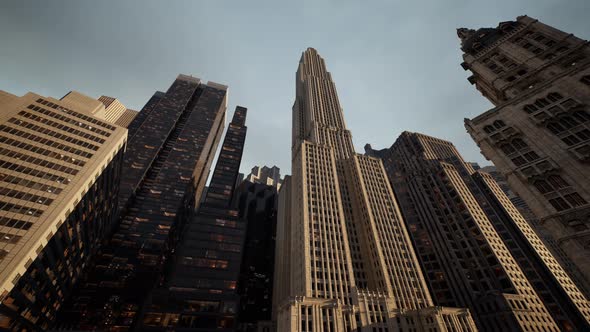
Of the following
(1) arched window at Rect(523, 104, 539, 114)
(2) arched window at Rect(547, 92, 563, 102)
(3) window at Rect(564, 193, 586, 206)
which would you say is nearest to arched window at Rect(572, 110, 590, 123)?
(2) arched window at Rect(547, 92, 563, 102)

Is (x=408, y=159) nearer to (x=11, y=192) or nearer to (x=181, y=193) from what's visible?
(x=181, y=193)

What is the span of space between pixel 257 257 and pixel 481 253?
10029 centimetres

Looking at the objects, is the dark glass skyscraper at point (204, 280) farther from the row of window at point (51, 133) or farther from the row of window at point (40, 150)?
the row of window at point (51, 133)

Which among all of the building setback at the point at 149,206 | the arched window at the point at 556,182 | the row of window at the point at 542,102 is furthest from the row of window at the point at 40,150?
the row of window at the point at 542,102

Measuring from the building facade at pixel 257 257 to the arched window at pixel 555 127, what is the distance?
87390 millimetres

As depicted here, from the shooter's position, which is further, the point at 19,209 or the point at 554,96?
the point at 19,209

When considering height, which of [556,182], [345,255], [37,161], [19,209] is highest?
[37,161]

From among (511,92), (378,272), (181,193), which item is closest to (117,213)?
(181,193)

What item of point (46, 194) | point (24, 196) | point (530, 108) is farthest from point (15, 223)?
point (530, 108)

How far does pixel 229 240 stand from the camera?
8550 cm

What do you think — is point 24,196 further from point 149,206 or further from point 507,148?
point 507,148

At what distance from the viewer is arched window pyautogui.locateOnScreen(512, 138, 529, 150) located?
97.2 ft

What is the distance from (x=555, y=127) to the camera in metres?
28.1

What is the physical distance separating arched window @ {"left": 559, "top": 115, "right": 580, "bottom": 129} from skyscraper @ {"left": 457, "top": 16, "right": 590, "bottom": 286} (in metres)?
0.08
